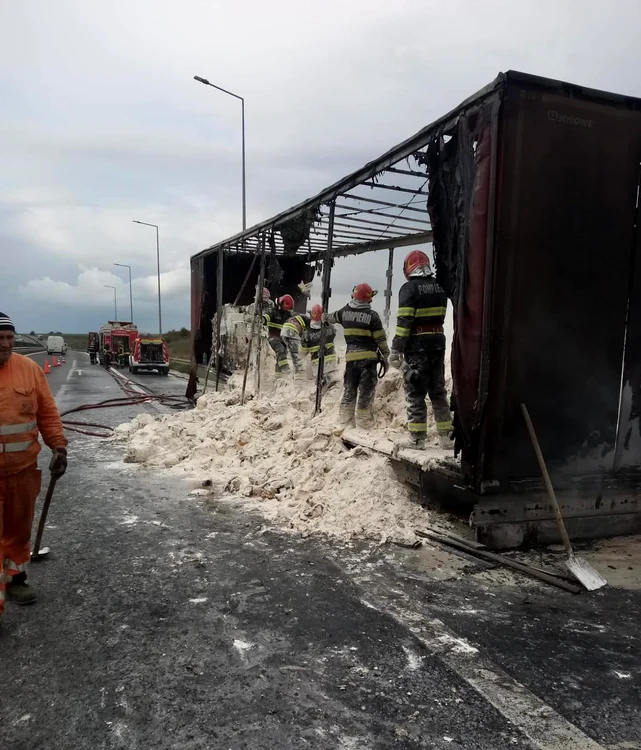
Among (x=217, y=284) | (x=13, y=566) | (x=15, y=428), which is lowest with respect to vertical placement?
(x=13, y=566)

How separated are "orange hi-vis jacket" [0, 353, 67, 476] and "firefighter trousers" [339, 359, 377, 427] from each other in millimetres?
3944

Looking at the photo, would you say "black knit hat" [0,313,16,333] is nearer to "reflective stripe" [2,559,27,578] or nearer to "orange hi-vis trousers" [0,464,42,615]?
"orange hi-vis trousers" [0,464,42,615]

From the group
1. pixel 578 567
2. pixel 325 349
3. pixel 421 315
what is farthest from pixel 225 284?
pixel 578 567

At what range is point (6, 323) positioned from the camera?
141 inches

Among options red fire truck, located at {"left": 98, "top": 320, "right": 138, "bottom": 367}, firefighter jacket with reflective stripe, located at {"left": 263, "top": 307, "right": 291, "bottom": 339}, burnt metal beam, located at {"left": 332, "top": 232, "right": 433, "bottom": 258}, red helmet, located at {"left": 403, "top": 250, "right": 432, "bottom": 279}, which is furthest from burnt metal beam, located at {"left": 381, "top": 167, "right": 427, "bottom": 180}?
red fire truck, located at {"left": 98, "top": 320, "right": 138, "bottom": 367}

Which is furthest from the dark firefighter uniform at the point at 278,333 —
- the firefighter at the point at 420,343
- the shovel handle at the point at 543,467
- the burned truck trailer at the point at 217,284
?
the shovel handle at the point at 543,467

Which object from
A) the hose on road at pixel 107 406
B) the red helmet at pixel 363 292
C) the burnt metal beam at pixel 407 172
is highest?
the burnt metal beam at pixel 407 172

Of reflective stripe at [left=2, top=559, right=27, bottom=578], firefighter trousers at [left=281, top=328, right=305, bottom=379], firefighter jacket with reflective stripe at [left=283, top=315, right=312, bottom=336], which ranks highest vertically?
firefighter jacket with reflective stripe at [left=283, top=315, right=312, bottom=336]

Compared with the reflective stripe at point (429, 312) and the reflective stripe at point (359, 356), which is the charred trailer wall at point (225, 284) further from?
the reflective stripe at point (429, 312)

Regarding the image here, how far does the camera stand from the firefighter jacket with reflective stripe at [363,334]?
711 centimetres

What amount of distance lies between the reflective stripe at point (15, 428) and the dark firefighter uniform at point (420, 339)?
3464 mm

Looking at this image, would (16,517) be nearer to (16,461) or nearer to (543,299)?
(16,461)

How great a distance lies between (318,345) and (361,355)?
404cm

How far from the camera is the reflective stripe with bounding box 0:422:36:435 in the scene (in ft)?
11.6
